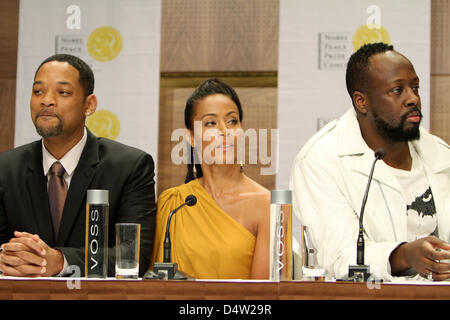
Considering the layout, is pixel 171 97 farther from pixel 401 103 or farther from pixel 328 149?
pixel 401 103

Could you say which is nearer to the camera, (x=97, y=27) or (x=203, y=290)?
(x=203, y=290)

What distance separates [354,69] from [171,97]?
2.86 feet

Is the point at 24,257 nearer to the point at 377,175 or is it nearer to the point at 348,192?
the point at 348,192

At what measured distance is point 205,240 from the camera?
2.49 metres

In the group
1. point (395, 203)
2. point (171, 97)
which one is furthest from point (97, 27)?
point (395, 203)

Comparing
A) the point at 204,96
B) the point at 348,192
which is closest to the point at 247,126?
the point at 204,96

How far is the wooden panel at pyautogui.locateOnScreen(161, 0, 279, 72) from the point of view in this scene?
3016 millimetres

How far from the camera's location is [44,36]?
10.2 ft

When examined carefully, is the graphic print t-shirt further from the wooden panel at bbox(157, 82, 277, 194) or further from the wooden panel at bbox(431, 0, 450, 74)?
the wooden panel at bbox(157, 82, 277, 194)

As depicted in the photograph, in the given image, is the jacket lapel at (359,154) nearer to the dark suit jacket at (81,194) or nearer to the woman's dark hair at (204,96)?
the woman's dark hair at (204,96)

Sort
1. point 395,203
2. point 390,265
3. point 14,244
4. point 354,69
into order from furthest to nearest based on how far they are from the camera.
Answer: point 354,69 < point 395,203 < point 390,265 < point 14,244

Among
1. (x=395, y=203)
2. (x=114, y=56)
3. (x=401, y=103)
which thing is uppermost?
(x=114, y=56)

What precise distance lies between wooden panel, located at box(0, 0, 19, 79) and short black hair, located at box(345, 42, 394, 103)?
5.26ft

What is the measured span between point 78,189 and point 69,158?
0.50 feet
